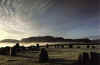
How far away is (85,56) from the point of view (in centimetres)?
950

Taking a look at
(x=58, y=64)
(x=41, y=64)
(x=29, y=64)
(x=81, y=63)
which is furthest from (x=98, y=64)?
(x=29, y=64)

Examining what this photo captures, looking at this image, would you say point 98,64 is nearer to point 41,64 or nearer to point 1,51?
point 41,64

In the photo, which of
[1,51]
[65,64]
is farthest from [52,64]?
[1,51]

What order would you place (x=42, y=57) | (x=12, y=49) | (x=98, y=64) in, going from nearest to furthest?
(x=98, y=64) < (x=42, y=57) < (x=12, y=49)

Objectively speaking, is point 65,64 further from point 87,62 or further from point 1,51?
point 1,51

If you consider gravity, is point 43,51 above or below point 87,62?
above

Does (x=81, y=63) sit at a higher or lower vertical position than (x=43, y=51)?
lower

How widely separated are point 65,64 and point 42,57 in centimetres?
263

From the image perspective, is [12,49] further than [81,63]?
Yes

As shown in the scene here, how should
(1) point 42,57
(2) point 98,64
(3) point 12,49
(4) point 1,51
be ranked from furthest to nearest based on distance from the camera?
(4) point 1,51 → (3) point 12,49 → (1) point 42,57 → (2) point 98,64

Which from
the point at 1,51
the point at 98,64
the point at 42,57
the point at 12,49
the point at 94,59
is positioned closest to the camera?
the point at 98,64

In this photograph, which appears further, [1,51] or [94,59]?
[1,51]

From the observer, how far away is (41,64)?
9.02m

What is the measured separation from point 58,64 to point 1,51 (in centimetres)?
1319
